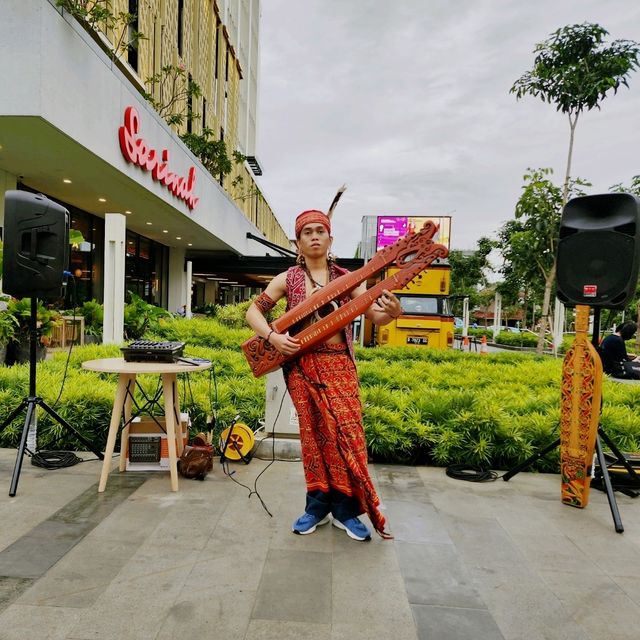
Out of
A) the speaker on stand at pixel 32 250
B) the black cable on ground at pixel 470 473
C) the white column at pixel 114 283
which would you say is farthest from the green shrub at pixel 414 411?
the white column at pixel 114 283

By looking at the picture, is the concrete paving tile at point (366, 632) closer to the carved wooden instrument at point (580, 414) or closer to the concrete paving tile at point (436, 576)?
the concrete paving tile at point (436, 576)

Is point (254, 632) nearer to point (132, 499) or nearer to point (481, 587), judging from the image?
point (481, 587)

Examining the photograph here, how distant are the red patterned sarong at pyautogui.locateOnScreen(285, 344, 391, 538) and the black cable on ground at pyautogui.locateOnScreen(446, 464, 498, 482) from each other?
130cm

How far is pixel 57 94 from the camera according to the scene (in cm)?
659

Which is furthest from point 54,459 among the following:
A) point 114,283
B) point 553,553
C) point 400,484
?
point 114,283

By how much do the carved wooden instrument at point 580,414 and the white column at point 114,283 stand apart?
25.5 feet

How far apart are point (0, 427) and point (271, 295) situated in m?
2.16

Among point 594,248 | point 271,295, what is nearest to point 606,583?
point 594,248

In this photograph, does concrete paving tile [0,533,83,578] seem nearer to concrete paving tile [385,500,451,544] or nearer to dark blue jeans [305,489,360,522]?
dark blue jeans [305,489,360,522]

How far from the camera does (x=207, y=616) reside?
1815 mm

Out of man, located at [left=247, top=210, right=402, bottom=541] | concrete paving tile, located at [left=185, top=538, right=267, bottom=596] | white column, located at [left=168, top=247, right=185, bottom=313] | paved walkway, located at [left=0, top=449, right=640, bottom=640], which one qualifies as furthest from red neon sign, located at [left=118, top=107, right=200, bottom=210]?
white column, located at [left=168, top=247, right=185, bottom=313]

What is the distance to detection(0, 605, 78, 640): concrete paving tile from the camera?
1681 mm

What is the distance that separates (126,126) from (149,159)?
1257 mm

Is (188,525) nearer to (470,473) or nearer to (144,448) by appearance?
(144,448)
